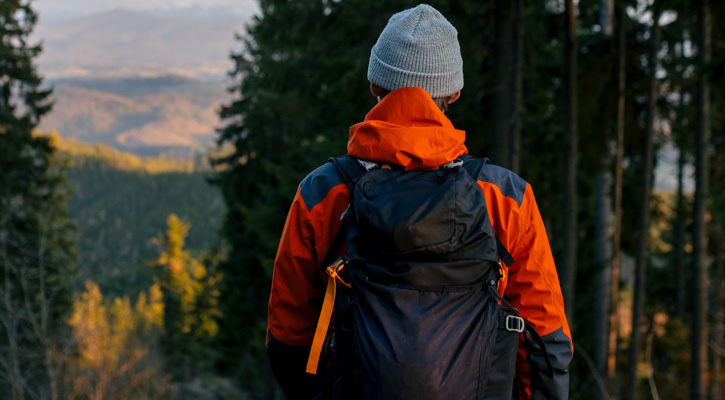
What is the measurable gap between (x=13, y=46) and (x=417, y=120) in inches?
914

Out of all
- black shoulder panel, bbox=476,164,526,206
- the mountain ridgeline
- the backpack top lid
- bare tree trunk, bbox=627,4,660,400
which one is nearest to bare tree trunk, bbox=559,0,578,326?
bare tree trunk, bbox=627,4,660,400

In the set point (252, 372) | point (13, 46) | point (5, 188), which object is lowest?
point (252, 372)

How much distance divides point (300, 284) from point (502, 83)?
5778 mm

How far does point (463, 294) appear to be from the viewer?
170 cm

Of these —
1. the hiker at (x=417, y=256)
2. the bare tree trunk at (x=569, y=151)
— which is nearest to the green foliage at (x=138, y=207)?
the bare tree trunk at (x=569, y=151)

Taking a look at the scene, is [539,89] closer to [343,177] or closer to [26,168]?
[343,177]

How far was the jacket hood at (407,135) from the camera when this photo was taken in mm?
1816

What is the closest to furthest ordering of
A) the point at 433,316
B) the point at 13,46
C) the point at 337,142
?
1. the point at 433,316
2. the point at 337,142
3. the point at 13,46

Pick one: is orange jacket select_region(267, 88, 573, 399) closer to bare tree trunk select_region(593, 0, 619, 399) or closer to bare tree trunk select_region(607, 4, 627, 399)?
bare tree trunk select_region(593, 0, 619, 399)

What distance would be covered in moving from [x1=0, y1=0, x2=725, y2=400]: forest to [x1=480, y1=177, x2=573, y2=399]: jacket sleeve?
380 centimetres

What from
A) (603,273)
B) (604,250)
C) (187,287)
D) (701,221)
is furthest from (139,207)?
(701,221)

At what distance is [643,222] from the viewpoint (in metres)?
9.41

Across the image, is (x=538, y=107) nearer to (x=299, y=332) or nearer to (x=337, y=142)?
(x=337, y=142)

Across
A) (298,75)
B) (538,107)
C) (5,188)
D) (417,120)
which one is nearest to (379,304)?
(417,120)
